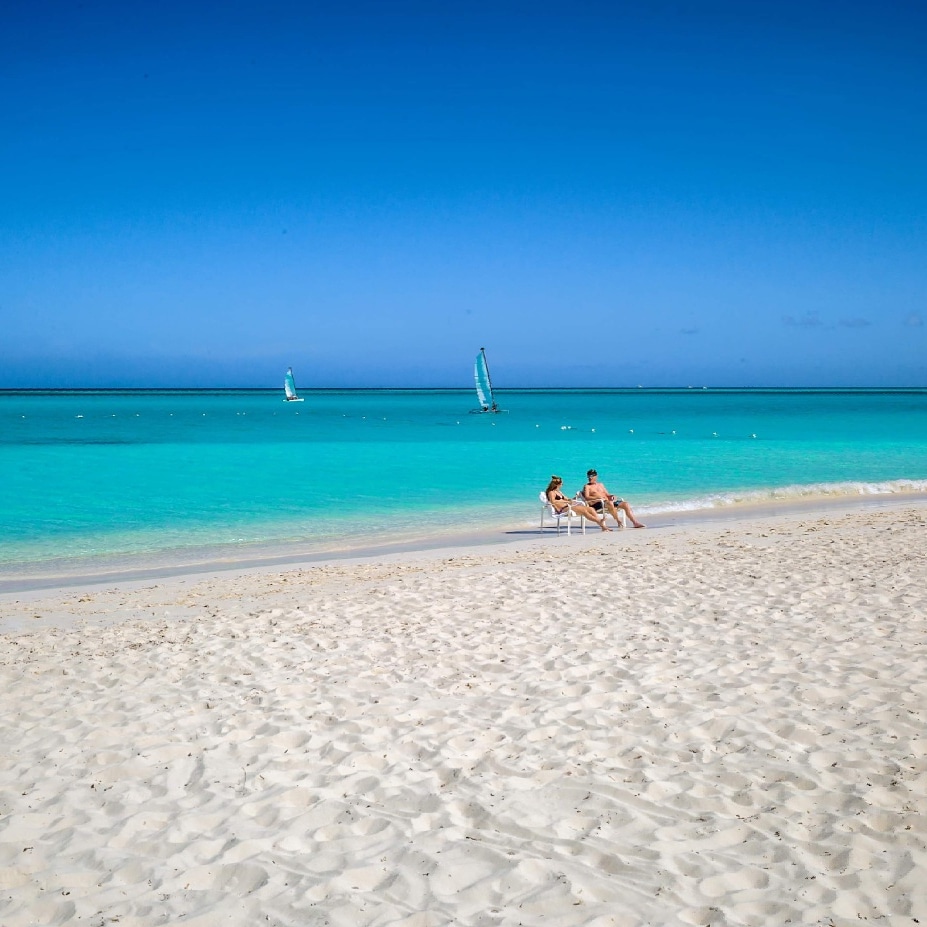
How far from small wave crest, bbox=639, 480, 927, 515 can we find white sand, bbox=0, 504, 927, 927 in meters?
11.2

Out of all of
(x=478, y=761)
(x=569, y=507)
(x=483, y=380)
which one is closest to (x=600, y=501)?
(x=569, y=507)

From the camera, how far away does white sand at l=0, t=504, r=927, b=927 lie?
377 cm

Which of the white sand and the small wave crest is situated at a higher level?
the white sand

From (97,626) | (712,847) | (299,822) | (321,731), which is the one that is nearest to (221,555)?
(97,626)

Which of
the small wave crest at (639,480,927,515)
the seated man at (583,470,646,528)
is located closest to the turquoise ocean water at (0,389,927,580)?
the small wave crest at (639,480,927,515)

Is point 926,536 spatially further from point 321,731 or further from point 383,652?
point 321,731

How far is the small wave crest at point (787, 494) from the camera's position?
20.5 m

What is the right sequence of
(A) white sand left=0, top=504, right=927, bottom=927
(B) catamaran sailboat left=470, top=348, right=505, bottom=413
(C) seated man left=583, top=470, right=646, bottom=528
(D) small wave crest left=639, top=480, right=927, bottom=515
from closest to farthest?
(A) white sand left=0, top=504, right=927, bottom=927 → (C) seated man left=583, top=470, right=646, bottom=528 → (D) small wave crest left=639, top=480, right=927, bottom=515 → (B) catamaran sailboat left=470, top=348, right=505, bottom=413

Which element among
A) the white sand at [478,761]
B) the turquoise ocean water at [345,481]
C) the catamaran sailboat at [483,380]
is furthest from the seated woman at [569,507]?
the catamaran sailboat at [483,380]

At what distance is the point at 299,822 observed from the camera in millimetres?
4422

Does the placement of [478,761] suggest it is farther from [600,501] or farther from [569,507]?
[600,501]

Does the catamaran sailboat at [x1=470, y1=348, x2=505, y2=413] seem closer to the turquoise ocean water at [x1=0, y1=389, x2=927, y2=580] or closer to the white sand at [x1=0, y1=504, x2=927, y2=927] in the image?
the turquoise ocean water at [x1=0, y1=389, x2=927, y2=580]

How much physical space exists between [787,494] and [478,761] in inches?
789

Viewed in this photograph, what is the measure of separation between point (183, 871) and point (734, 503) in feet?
62.3
